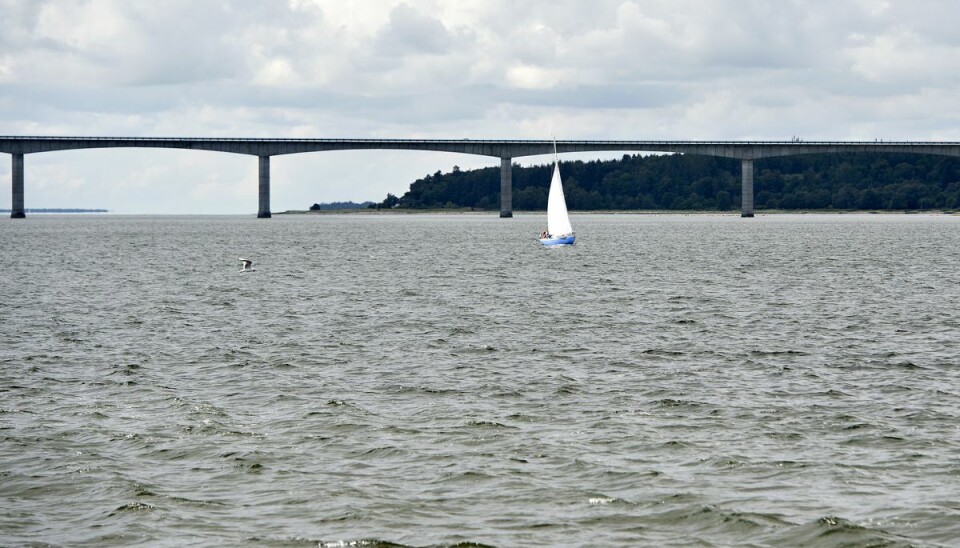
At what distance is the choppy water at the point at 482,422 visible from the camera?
14.3 metres

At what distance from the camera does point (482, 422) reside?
64.8 feet

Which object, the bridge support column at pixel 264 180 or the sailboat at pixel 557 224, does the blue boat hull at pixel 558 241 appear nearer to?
the sailboat at pixel 557 224

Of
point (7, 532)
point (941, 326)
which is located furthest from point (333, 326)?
point (7, 532)

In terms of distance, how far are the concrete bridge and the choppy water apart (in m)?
140

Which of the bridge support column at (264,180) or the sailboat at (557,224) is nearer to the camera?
the sailboat at (557,224)

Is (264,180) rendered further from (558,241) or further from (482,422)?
(482,422)

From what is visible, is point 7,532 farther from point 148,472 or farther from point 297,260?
point 297,260

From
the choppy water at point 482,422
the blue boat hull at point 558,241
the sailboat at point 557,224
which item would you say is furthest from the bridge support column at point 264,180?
the choppy water at point 482,422

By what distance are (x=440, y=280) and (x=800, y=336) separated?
26.7 metres

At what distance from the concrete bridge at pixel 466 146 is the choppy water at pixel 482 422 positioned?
139936 millimetres

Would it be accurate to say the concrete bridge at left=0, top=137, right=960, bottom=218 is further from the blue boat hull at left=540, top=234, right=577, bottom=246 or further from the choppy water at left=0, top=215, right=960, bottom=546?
the choppy water at left=0, top=215, right=960, bottom=546

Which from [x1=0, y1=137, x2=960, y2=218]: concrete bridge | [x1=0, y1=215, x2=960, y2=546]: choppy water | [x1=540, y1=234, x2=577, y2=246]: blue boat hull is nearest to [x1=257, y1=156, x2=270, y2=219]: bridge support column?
[x1=0, y1=137, x2=960, y2=218]: concrete bridge

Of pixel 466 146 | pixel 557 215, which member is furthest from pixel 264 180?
pixel 557 215

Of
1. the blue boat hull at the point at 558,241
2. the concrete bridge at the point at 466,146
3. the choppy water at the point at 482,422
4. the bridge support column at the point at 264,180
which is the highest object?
the concrete bridge at the point at 466,146
